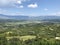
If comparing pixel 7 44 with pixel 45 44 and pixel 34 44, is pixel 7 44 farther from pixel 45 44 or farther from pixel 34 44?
pixel 45 44

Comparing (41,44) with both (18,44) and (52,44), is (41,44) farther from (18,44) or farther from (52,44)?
(18,44)

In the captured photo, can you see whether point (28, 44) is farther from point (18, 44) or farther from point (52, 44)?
point (52, 44)

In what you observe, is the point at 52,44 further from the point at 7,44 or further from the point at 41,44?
the point at 7,44

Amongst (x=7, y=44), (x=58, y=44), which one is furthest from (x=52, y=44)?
(x=7, y=44)

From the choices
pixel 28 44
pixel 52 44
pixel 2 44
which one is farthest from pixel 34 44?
pixel 2 44

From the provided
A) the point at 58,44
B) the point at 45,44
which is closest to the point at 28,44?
the point at 45,44

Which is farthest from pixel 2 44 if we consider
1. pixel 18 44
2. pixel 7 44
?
pixel 18 44
